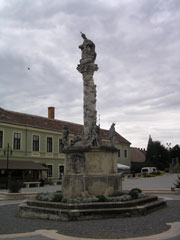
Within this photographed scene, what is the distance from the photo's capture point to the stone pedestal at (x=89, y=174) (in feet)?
37.7

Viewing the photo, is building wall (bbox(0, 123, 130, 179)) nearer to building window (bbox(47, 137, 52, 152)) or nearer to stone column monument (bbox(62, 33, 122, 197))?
building window (bbox(47, 137, 52, 152))

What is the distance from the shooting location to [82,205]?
32.3 feet

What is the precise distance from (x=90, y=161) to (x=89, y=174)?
1.67ft

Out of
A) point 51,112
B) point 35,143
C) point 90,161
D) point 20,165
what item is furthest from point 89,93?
point 51,112

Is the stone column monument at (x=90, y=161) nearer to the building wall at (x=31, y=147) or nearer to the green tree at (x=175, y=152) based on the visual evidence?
the building wall at (x=31, y=147)

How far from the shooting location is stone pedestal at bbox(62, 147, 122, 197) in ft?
37.7

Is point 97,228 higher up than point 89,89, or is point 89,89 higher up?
point 89,89

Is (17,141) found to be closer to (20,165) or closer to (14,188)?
(20,165)

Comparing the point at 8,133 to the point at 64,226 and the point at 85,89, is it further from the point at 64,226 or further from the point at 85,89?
the point at 64,226

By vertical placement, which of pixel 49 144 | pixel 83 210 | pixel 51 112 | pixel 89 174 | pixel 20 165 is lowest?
pixel 83 210

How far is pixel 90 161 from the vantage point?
38.8ft

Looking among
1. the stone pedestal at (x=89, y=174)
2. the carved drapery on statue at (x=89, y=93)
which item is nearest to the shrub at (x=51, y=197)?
the stone pedestal at (x=89, y=174)

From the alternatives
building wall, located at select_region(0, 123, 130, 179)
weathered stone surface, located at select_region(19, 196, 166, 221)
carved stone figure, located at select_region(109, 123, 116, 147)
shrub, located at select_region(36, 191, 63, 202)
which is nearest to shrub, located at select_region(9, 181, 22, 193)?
shrub, located at select_region(36, 191, 63, 202)

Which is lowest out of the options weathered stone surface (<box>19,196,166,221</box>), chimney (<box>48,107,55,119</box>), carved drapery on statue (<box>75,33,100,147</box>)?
weathered stone surface (<box>19,196,166,221</box>)
